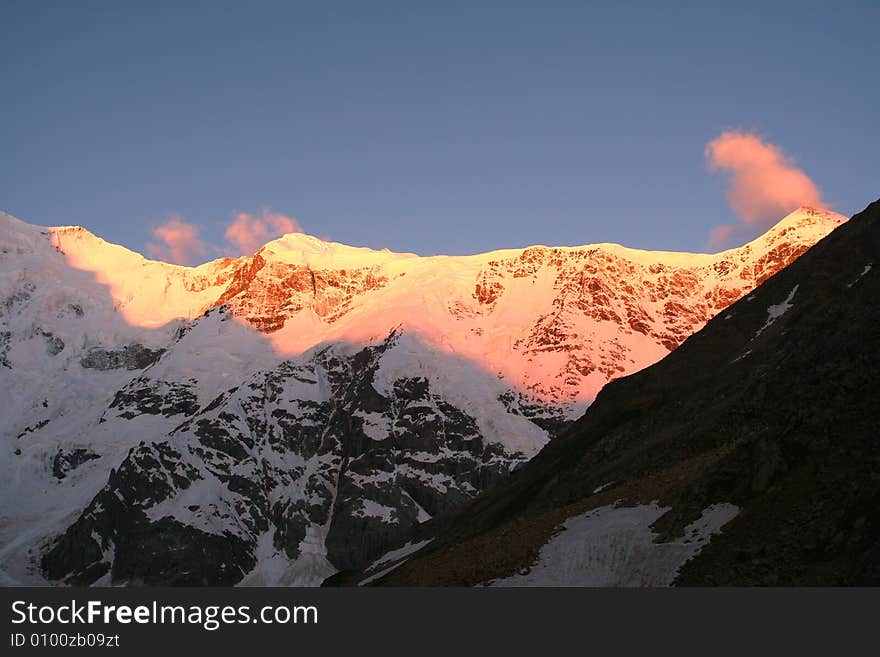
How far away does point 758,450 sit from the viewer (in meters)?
53.4

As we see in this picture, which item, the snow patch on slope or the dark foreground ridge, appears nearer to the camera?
the dark foreground ridge

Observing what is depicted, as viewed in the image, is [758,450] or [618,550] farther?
[618,550]

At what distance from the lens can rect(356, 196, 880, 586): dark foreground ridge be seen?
46531 mm

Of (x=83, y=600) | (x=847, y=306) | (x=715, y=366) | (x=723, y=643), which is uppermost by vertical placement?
(x=715, y=366)

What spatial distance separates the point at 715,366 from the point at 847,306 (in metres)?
37.4

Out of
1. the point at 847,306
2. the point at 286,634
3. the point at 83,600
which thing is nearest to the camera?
the point at 286,634

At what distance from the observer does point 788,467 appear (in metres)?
51.4

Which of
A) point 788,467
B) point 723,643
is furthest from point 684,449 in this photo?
point 723,643

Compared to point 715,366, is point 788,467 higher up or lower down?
lower down

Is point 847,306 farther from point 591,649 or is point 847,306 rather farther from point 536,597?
point 591,649

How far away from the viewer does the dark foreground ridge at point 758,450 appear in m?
46.5

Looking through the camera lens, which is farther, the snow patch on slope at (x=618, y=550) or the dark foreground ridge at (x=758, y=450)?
the snow patch on slope at (x=618, y=550)

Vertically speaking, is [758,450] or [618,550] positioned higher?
[758,450]

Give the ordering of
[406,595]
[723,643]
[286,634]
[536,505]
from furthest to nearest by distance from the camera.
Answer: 1. [536,505]
2. [406,595]
3. [286,634]
4. [723,643]
